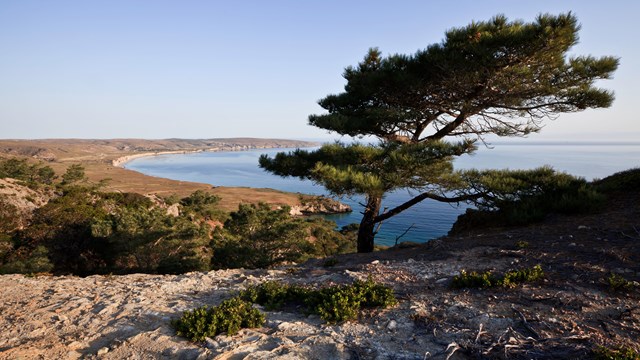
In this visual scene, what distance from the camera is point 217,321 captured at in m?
5.02

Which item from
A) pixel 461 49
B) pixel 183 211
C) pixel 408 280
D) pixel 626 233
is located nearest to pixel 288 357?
pixel 408 280

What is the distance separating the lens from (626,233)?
7.86m

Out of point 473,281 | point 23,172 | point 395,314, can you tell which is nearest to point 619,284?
point 473,281

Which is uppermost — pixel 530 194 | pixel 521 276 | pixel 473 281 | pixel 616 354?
pixel 530 194

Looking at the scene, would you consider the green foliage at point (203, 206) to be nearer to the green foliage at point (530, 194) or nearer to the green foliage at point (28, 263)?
the green foliage at point (28, 263)

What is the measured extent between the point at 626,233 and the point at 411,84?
22.6ft

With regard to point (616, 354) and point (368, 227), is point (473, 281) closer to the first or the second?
point (616, 354)

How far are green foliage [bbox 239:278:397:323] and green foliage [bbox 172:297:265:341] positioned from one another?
0.67 m

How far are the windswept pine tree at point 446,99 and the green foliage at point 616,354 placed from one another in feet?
19.8

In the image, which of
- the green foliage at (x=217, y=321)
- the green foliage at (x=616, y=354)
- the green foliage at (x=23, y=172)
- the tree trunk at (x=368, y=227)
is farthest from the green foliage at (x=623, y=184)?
the green foliage at (x=23, y=172)

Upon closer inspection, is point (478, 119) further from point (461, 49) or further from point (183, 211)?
point (183, 211)

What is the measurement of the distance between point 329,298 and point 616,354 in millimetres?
3589

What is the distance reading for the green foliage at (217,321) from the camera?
16.0 ft

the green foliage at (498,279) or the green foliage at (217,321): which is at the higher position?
the green foliage at (498,279)
